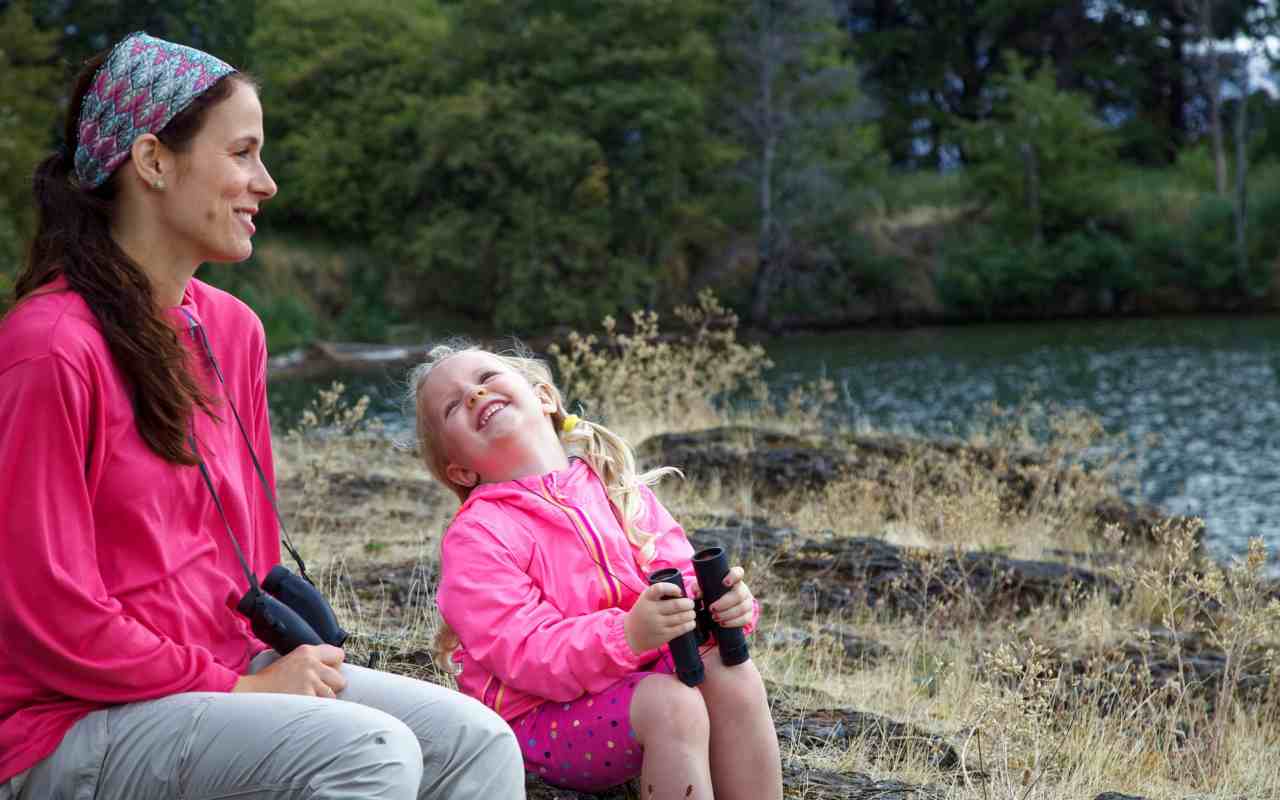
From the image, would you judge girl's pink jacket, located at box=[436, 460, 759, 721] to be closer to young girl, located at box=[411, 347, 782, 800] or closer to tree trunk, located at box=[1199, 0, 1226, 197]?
young girl, located at box=[411, 347, 782, 800]

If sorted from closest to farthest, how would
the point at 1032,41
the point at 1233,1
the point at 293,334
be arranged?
the point at 293,334, the point at 1233,1, the point at 1032,41

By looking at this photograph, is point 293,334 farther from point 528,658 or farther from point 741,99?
point 528,658

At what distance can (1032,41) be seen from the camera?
43031mm

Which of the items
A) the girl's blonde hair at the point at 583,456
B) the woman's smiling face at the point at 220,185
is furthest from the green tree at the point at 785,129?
the woman's smiling face at the point at 220,185

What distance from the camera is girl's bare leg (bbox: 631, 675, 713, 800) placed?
2547 millimetres

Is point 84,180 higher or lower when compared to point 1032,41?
lower

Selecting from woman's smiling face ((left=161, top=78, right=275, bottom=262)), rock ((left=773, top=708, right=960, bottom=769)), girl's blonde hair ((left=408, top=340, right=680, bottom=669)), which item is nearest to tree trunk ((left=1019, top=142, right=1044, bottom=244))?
rock ((left=773, top=708, right=960, bottom=769))

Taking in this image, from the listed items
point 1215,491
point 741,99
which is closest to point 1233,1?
point 741,99

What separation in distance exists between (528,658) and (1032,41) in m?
43.8

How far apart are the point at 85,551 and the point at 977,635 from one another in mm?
3895

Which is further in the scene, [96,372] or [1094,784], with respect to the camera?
[1094,784]

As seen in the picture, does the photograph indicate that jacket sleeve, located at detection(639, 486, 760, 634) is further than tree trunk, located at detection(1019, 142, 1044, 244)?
No

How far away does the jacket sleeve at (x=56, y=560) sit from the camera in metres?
1.95

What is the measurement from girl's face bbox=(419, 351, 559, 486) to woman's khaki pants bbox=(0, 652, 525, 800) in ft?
3.19
